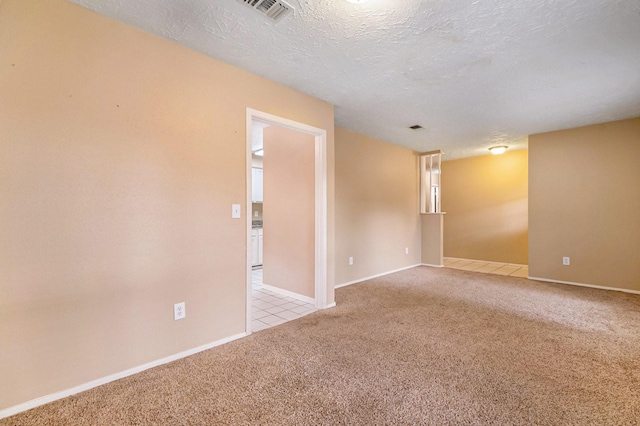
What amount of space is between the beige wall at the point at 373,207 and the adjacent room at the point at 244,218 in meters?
0.92

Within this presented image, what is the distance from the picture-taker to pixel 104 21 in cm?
189

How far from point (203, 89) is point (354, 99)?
64.8 inches

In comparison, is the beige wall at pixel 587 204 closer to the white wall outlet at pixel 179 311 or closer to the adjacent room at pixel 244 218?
the adjacent room at pixel 244 218

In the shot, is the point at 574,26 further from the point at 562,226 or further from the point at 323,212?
the point at 562,226

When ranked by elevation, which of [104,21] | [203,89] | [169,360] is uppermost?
[104,21]

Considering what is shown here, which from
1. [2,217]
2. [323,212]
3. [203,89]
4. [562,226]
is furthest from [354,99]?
[562,226]

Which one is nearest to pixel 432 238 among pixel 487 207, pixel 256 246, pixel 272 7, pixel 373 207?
pixel 487 207

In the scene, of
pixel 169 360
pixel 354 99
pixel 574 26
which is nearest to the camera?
pixel 574 26

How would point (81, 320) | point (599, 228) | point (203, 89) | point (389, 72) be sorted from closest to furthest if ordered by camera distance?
point (81, 320)
point (203, 89)
point (389, 72)
point (599, 228)

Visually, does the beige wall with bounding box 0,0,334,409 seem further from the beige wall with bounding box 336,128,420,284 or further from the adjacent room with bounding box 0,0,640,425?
the beige wall with bounding box 336,128,420,284

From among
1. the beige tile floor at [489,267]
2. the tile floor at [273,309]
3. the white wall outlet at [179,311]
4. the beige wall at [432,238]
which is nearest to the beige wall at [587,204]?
the beige tile floor at [489,267]

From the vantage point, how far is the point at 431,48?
222cm

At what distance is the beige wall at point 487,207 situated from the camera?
6.04 metres

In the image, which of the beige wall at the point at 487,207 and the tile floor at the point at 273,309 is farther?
the beige wall at the point at 487,207
